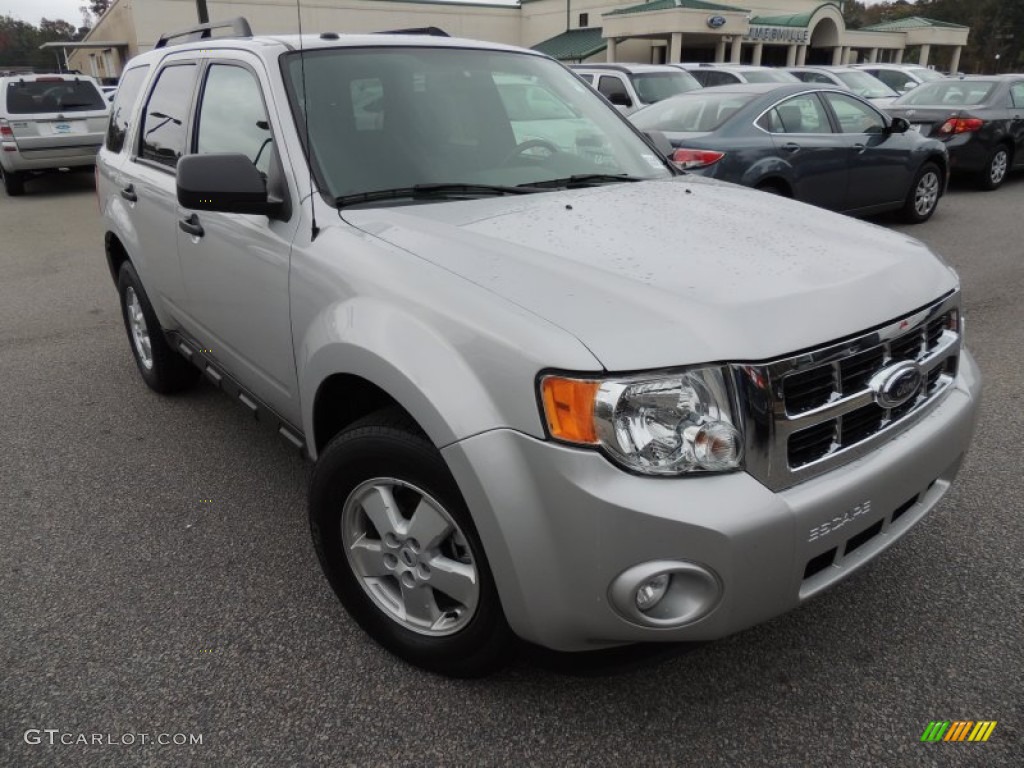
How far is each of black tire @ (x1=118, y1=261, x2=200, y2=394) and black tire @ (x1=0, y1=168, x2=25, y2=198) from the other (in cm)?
1047

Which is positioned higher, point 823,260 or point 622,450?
point 823,260

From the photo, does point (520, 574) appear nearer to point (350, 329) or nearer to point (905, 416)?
point (350, 329)

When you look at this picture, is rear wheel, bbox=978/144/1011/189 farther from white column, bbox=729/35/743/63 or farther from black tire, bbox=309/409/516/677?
white column, bbox=729/35/743/63

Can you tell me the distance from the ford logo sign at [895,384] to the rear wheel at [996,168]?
423 inches

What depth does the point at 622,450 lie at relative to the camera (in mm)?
1736

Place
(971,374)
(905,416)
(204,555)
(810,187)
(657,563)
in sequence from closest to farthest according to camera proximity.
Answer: (657,563) < (905,416) < (971,374) < (204,555) < (810,187)

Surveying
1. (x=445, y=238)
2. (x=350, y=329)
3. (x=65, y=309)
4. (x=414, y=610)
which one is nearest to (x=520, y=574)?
(x=414, y=610)

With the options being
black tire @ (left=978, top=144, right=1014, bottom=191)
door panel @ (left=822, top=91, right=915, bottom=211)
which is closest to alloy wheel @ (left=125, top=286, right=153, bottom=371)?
door panel @ (left=822, top=91, right=915, bottom=211)

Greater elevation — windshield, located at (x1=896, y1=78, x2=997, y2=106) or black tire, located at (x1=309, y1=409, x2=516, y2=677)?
windshield, located at (x1=896, y1=78, x2=997, y2=106)

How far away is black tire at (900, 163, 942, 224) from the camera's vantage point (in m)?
8.61

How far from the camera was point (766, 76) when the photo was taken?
1470 cm

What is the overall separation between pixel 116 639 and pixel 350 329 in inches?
51.8

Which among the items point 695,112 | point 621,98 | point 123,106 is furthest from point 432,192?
point 621,98
